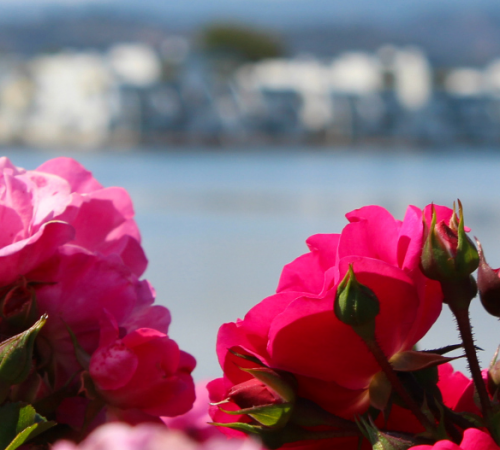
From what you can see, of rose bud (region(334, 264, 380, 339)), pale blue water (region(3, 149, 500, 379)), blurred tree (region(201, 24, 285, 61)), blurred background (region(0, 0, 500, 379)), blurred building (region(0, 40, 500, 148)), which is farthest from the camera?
blurred tree (region(201, 24, 285, 61))

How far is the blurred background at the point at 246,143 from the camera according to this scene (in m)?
2.30

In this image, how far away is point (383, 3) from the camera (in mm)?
25359

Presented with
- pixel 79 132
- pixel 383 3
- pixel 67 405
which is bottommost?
pixel 79 132

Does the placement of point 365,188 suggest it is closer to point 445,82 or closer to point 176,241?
point 176,241

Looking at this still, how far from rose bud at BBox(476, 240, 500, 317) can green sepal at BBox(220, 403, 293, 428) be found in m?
0.04

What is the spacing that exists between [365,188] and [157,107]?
5553 mm

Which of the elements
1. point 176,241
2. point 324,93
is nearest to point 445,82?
point 324,93

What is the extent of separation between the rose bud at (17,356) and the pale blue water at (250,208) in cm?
8

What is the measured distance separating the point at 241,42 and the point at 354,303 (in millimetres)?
17484

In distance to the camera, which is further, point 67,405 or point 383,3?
point 383,3

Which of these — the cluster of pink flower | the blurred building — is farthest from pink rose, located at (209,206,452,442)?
the blurred building

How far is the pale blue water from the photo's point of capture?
64.7 inches

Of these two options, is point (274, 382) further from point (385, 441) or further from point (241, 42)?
point (241, 42)

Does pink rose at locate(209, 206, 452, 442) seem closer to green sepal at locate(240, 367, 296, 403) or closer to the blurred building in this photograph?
green sepal at locate(240, 367, 296, 403)
